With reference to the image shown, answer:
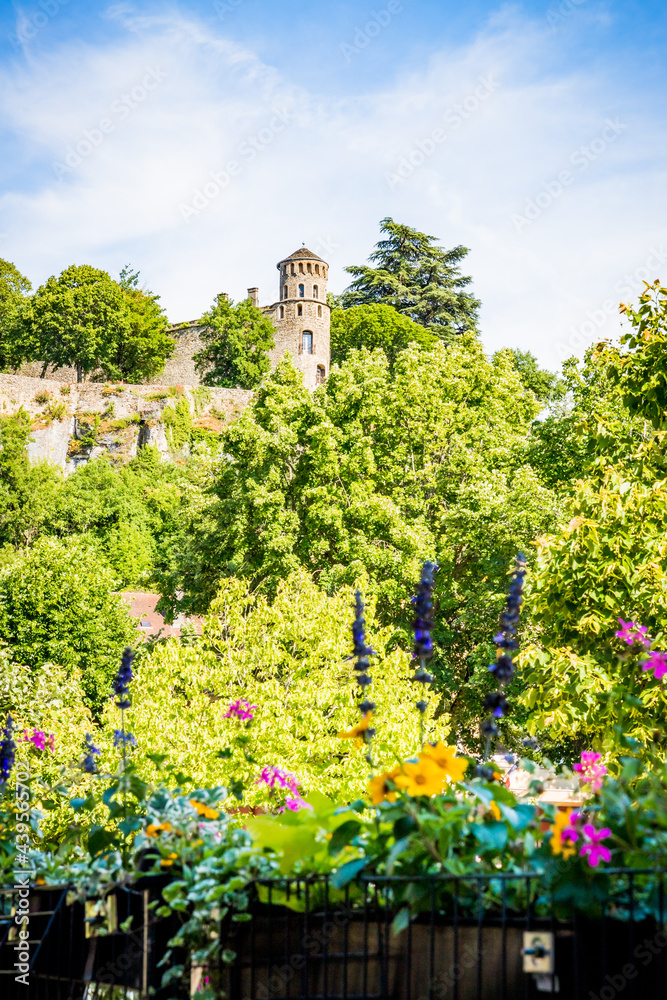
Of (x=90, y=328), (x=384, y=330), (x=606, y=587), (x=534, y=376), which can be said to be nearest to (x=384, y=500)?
(x=606, y=587)

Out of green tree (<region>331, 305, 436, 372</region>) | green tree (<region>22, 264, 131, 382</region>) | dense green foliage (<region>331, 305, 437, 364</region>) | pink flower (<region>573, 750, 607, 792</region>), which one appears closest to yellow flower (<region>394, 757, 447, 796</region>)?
pink flower (<region>573, 750, 607, 792</region>)

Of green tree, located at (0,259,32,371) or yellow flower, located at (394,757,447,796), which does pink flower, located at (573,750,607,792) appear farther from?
green tree, located at (0,259,32,371)

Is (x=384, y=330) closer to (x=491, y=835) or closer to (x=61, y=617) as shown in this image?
(x=61, y=617)

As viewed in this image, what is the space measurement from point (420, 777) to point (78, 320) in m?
58.0

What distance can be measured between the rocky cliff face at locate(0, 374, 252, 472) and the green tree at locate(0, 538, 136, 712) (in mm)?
23400

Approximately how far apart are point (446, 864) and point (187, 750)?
10959 mm

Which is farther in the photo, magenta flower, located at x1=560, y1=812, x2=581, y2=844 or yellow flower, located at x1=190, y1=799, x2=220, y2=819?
yellow flower, located at x1=190, y1=799, x2=220, y2=819

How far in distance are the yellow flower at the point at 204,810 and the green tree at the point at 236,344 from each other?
57.1m

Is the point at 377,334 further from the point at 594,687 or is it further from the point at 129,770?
Answer: the point at 129,770

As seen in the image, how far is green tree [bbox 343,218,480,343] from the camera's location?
52438 mm

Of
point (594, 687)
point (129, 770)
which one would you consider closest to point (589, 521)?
point (594, 687)

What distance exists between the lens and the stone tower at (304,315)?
210ft

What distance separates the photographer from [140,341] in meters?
59.1

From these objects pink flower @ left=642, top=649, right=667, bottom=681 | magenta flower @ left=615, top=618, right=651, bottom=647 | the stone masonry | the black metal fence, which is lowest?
the black metal fence
